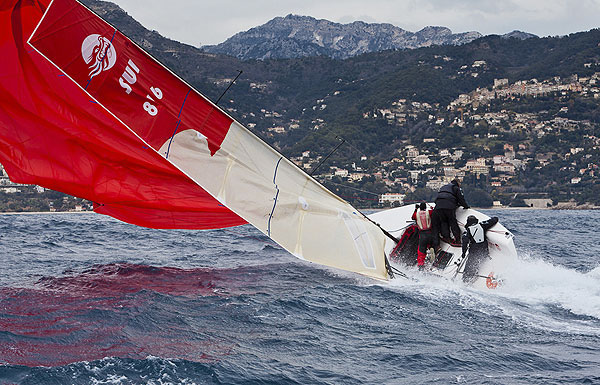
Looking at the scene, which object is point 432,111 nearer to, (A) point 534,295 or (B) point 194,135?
(A) point 534,295

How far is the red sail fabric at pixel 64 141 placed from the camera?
7.82 m

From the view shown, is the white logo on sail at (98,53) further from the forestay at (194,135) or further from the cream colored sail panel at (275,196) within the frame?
the cream colored sail panel at (275,196)

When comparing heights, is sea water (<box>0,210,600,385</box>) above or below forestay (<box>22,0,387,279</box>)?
below

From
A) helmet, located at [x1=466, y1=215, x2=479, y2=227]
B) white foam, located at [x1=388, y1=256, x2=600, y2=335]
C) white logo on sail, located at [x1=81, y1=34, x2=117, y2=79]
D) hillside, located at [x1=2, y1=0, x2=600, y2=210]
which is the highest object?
hillside, located at [x1=2, y1=0, x2=600, y2=210]

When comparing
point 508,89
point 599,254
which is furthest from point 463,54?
point 599,254

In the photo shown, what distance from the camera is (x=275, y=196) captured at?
22.8ft

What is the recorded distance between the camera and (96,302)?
6324 mm

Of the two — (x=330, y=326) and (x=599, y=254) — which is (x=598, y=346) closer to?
(x=330, y=326)

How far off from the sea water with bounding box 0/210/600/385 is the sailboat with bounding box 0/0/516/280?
2.66ft

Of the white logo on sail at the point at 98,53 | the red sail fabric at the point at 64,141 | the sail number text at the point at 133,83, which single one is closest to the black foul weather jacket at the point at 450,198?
the red sail fabric at the point at 64,141

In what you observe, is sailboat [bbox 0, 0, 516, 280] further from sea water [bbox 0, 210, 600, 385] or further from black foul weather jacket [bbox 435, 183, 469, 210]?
black foul weather jacket [bbox 435, 183, 469, 210]

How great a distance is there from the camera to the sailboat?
6.46 metres

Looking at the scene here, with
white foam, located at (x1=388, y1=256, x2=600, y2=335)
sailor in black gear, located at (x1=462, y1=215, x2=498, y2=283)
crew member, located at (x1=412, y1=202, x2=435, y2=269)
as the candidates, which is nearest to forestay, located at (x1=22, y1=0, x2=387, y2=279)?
white foam, located at (x1=388, y1=256, x2=600, y2=335)

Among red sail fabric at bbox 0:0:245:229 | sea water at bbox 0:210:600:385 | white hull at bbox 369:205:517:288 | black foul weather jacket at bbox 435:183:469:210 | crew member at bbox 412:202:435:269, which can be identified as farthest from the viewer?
crew member at bbox 412:202:435:269
